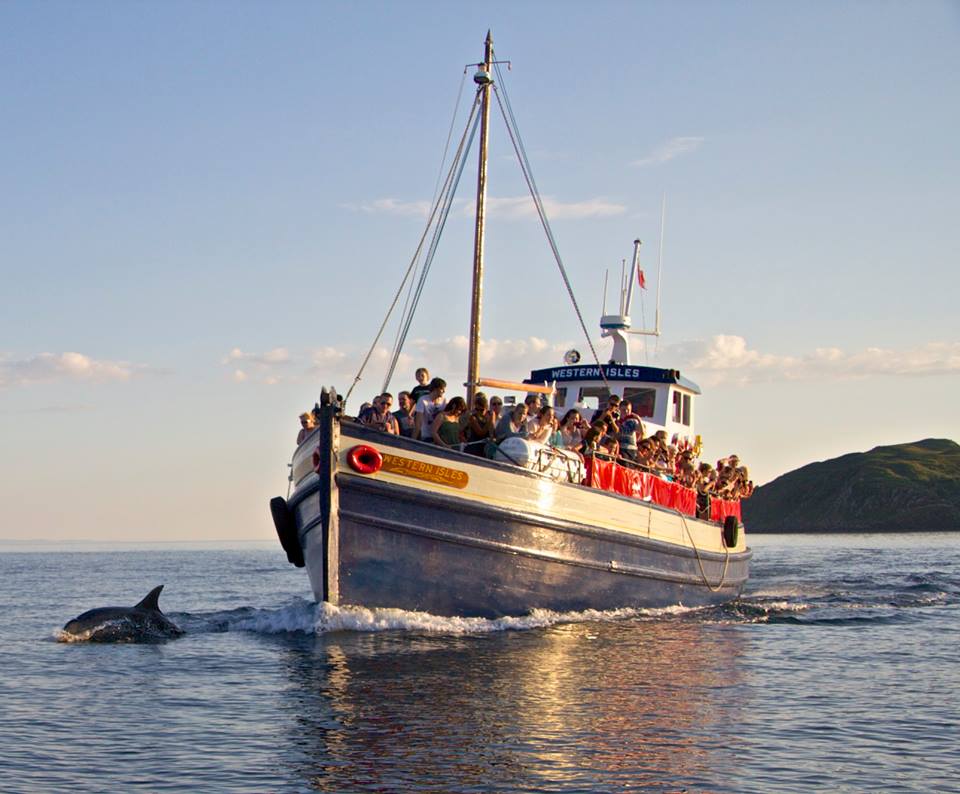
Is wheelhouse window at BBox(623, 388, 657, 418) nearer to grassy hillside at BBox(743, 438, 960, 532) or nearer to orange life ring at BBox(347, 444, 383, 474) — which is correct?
orange life ring at BBox(347, 444, 383, 474)

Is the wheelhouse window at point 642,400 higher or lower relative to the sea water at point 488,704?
higher

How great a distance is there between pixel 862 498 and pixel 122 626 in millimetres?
125577

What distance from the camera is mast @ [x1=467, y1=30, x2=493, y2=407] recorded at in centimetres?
1988

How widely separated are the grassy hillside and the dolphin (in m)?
108

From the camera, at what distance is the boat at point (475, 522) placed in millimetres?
16078

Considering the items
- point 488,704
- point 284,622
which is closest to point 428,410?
point 284,622

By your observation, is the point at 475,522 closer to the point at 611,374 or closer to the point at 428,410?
the point at 428,410

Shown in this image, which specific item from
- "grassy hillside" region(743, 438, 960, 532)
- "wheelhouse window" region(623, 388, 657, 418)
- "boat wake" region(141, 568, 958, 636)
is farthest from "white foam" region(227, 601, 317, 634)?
"grassy hillside" region(743, 438, 960, 532)

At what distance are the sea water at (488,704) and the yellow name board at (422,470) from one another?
191 centimetres

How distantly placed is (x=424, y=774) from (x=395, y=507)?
24.6 feet

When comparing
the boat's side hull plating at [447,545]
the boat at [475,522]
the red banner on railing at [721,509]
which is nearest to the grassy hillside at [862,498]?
the red banner on railing at [721,509]

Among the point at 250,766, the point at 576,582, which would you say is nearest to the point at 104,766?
the point at 250,766

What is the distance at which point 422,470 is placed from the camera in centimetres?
1622

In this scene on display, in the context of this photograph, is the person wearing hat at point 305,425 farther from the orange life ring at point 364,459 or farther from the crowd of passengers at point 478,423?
the orange life ring at point 364,459
